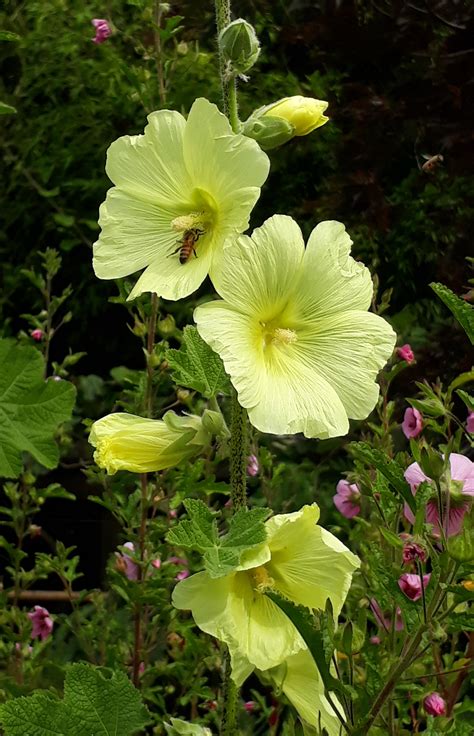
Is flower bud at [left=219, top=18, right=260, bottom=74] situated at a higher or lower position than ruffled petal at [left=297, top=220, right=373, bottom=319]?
higher

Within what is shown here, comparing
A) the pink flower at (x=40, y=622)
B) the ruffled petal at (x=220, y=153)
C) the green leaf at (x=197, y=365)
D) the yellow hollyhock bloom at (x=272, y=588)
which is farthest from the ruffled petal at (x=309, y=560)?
the pink flower at (x=40, y=622)

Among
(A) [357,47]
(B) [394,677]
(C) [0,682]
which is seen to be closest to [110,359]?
(A) [357,47]

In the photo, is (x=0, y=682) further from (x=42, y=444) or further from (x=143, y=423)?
(x=143, y=423)

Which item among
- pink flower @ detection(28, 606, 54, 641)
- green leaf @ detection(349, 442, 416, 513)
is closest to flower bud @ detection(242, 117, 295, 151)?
green leaf @ detection(349, 442, 416, 513)

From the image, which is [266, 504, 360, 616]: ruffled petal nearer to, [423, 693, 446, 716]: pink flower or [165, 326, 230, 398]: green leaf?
[165, 326, 230, 398]: green leaf

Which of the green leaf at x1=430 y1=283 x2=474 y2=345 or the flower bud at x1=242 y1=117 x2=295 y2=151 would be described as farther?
the flower bud at x1=242 y1=117 x2=295 y2=151

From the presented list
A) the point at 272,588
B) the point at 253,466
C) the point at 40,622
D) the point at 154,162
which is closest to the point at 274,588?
the point at 272,588

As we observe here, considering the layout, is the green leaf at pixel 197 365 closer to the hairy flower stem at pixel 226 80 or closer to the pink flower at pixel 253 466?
the hairy flower stem at pixel 226 80
